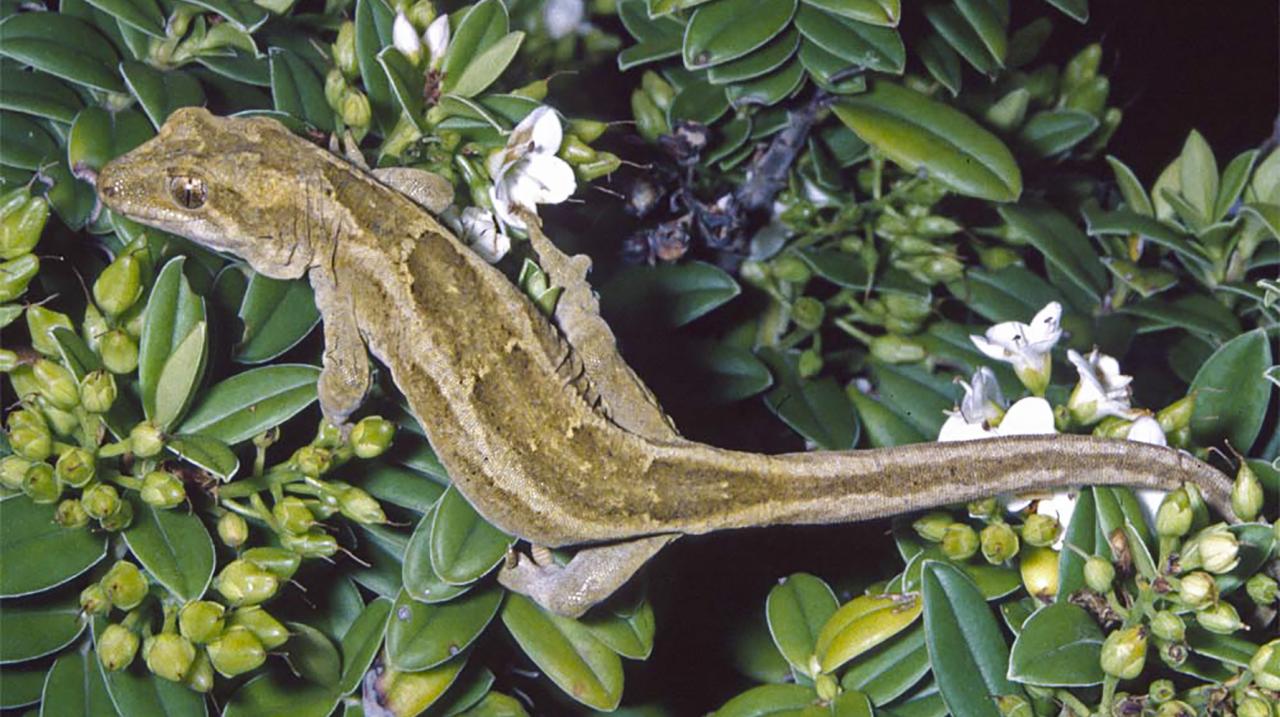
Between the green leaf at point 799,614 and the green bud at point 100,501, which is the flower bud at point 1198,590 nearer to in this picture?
the green leaf at point 799,614

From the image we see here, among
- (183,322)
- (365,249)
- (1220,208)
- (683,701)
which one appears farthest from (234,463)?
(1220,208)

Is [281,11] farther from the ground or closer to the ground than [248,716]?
farther from the ground

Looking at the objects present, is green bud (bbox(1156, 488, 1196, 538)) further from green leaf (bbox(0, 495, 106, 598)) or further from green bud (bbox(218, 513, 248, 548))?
green leaf (bbox(0, 495, 106, 598))

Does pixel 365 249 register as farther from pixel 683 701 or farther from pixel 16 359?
pixel 683 701

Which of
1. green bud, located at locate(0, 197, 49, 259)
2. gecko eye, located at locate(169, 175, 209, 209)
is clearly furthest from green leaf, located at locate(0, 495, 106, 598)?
gecko eye, located at locate(169, 175, 209, 209)

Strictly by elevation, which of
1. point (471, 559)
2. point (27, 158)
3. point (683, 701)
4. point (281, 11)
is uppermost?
point (281, 11)

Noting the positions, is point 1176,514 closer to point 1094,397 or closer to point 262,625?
point 1094,397
